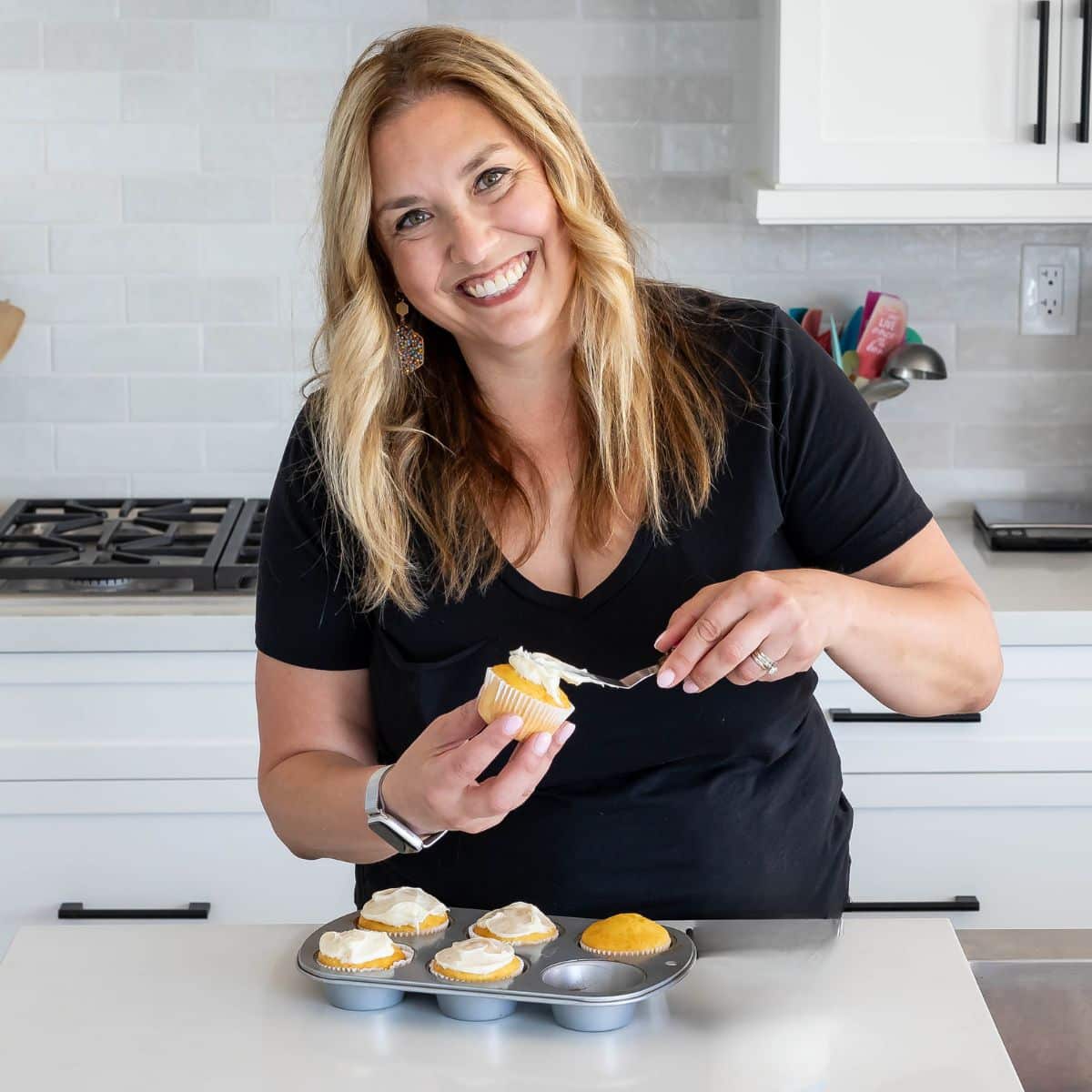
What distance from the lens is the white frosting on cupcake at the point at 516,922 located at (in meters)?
1.09

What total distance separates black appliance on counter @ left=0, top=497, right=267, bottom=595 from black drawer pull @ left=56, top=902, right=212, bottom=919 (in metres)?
0.48

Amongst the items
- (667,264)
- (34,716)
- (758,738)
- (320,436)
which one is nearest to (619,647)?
(758,738)

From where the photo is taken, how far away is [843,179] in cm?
232

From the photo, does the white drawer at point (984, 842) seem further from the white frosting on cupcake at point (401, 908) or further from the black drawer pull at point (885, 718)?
the white frosting on cupcake at point (401, 908)

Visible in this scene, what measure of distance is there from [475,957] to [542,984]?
0.17 feet

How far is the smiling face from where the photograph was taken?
53.2 inches

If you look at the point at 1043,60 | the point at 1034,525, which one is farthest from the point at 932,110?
the point at 1034,525

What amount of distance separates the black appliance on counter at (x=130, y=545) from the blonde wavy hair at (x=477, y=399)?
0.89m

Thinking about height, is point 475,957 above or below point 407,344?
below

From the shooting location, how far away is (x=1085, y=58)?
7.42 ft

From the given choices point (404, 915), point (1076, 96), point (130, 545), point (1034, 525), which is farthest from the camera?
point (1034, 525)

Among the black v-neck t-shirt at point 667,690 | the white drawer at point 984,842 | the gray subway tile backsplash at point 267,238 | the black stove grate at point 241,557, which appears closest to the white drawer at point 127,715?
the black stove grate at point 241,557

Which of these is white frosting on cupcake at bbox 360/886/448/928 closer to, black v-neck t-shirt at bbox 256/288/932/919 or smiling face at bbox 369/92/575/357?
black v-neck t-shirt at bbox 256/288/932/919

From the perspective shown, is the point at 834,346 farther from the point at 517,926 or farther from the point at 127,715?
the point at 517,926
